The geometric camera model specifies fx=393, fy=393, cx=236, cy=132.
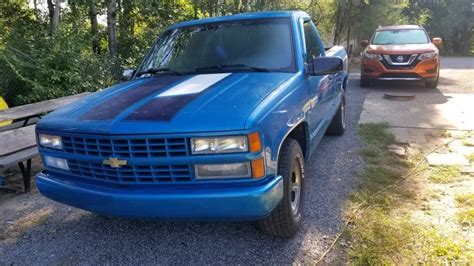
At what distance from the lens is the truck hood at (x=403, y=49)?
911cm

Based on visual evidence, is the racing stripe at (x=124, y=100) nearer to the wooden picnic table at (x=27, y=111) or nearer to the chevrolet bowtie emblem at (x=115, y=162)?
the chevrolet bowtie emblem at (x=115, y=162)

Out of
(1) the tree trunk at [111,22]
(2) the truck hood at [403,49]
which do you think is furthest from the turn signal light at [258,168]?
(2) the truck hood at [403,49]

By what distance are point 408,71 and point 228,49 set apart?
6.75 metres

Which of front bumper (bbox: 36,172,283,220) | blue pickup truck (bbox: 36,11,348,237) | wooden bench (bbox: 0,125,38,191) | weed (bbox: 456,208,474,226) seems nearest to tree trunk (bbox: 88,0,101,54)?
wooden bench (bbox: 0,125,38,191)

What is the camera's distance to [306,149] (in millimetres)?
3518

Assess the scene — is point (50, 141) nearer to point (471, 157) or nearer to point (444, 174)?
point (444, 174)

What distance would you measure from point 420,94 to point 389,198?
6.13 m

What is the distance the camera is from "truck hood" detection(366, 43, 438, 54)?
29.9 feet

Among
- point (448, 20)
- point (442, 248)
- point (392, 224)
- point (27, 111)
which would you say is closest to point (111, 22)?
point (27, 111)

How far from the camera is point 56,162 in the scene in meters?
2.96

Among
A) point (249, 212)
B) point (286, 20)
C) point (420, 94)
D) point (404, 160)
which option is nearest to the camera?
point (249, 212)

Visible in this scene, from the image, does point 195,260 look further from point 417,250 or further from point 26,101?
point 26,101

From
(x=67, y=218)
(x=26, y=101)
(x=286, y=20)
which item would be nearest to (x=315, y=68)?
(x=286, y=20)

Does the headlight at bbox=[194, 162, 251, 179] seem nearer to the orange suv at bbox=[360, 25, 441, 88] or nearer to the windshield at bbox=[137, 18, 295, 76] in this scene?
the windshield at bbox=[137, 18, 295, 76]
